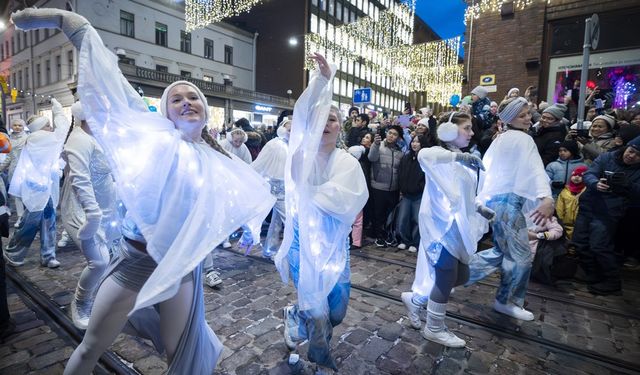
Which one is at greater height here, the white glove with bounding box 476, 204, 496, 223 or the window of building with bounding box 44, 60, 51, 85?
the window of building with bounding box 44, 60, 51, 85

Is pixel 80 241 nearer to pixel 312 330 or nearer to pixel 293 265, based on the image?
pixel 293 265

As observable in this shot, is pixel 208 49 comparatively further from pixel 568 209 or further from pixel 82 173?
pixel 568 209

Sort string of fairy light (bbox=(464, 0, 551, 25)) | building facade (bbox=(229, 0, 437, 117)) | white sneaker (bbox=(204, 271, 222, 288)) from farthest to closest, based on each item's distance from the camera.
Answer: building facade (bbox=(229, 0, 437, 117)) → string of fairy light (bbox=(464, 0, 551, 25)) → white sneaker (bbox=(204, 271, 222, 288))

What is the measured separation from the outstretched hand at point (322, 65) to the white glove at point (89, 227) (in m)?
2.42

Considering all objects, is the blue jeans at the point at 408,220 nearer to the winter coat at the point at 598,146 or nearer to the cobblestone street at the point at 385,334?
the cobblestone street at the point at 385,334

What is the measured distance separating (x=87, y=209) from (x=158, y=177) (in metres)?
1.78

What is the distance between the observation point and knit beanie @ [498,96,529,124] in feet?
11.7

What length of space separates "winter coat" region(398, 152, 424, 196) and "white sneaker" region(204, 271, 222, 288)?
3.71 meters

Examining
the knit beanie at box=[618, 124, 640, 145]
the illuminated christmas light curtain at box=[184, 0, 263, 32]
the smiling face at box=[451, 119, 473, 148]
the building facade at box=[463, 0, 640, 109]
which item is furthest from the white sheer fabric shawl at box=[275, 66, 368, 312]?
the illuminated christmas light curtain at box=[184, 0, 263, 32]

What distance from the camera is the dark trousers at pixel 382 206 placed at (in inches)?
269

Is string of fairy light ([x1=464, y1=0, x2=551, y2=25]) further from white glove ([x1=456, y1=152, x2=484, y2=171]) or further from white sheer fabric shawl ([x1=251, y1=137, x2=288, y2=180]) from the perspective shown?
white glove ([x1=456, y1=152, x2=484, y2=171])

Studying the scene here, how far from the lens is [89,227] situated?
3090 millimetres

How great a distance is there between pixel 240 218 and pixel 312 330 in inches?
43.0

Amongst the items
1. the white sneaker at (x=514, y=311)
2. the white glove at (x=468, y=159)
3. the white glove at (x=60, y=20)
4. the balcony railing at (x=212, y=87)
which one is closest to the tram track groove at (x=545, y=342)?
the white sneaker at (x=514, y=311)
